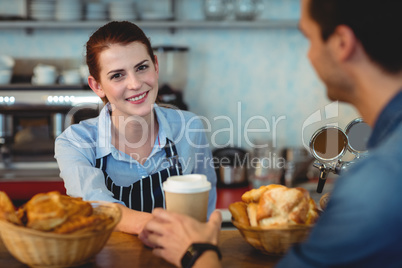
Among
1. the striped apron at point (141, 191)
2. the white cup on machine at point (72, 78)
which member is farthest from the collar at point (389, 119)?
the white cup on machine at point (72, 78)

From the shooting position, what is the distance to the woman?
5.74 feet

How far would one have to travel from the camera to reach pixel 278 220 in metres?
1.07

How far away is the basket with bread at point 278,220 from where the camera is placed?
1.05m

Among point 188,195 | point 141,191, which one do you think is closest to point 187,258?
point 188,195

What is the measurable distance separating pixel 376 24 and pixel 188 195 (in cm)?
56

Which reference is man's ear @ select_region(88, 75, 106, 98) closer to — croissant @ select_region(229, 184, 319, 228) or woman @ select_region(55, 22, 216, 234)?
woman @ select_region(55, 22, 216, 234)

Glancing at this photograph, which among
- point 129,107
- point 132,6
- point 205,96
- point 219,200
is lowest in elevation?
point 219,200

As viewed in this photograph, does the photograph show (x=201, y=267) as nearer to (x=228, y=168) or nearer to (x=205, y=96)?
→ (x=228, y=168)

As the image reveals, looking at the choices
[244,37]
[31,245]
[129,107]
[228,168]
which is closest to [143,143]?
[129,107]

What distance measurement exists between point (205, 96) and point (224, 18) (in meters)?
0.61

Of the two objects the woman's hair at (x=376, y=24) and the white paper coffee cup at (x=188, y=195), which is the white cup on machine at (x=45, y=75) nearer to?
the white paper coffee cup at (x=188, y=195)

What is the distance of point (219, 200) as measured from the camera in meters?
2.79

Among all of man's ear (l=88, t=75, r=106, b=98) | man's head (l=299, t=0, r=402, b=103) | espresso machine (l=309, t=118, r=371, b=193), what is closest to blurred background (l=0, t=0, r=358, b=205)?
man's ear (l=88, t=75, r=106, b=98)

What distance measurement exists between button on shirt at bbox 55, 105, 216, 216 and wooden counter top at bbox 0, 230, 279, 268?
344 mm
